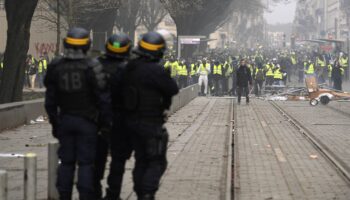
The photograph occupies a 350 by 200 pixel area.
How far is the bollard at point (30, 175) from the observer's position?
8273 millimetres

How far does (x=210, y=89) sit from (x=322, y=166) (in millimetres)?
28252

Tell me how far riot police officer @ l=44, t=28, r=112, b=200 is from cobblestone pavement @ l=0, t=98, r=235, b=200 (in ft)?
5.17

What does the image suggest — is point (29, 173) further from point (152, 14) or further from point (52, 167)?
point (152, 14)

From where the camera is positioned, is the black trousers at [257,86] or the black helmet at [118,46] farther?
the black trousers at [257,86]

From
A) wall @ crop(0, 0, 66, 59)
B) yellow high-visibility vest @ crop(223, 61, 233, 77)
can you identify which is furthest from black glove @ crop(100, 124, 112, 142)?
wall @ crop(0, 0, 66, 59)

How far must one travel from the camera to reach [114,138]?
27.1ft

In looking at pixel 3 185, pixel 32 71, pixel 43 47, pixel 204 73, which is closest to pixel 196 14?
pixel 43 47

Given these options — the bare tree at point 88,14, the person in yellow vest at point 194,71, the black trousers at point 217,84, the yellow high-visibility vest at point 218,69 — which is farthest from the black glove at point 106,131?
the person in yellow vest at point 194,71

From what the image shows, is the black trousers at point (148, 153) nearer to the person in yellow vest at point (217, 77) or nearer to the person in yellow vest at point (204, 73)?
the person in yellow vest at point (204, 73)

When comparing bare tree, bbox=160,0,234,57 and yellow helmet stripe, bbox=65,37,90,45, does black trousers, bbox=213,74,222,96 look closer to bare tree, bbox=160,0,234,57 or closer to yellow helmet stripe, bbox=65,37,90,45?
bare tree, bbox=160,0,234,57

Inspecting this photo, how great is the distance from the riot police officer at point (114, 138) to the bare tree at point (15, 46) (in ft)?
41.4

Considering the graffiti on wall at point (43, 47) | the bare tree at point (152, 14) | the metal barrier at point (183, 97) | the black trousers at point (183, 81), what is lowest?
the metal barrier at point (183, 97)

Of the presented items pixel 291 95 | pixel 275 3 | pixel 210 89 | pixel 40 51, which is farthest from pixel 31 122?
pixel 275 3

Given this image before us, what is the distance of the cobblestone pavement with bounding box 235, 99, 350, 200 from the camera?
1012 centimetres
